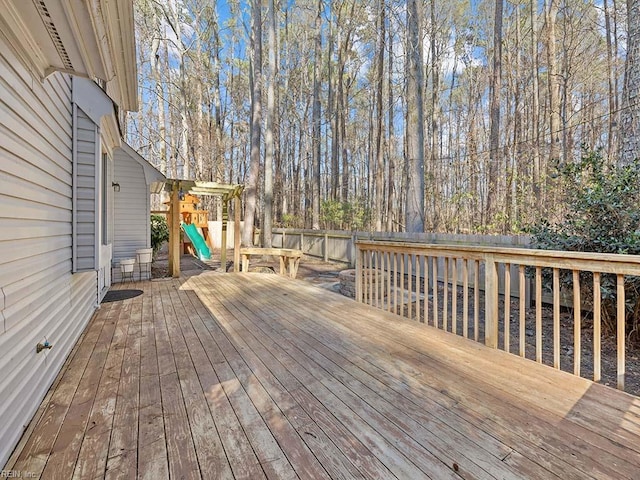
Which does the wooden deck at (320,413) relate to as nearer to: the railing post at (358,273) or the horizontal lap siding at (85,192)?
the horizontal lap siding at (85,192)

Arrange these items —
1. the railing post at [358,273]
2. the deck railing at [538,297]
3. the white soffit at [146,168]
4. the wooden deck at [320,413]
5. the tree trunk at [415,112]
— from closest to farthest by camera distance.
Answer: the wooden deck at [320,413], the deck railing at [538,297], the railing post at [358,273], the white soffit at [146,168], the tree trunk at [415,112]

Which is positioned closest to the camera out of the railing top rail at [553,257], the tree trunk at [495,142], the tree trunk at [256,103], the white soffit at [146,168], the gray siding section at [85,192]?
the railing top rail at [553,257]

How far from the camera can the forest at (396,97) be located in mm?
8469

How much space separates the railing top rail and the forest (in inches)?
87.4

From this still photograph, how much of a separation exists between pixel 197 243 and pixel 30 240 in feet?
29.5

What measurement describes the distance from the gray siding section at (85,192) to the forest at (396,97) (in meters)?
5.34

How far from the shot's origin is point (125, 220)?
6355 mm

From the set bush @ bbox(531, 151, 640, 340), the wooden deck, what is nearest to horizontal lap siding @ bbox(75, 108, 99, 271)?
the wooden deck

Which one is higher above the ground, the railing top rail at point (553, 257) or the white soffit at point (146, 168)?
the white soffit at point (146, 168)

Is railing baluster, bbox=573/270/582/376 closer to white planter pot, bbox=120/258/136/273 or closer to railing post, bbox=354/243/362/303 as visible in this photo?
railing post, bbox=354/243/362/303

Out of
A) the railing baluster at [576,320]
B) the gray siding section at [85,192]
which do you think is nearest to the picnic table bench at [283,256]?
the gray siding section at [85,192]

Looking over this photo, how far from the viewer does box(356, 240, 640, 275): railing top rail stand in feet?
6.35

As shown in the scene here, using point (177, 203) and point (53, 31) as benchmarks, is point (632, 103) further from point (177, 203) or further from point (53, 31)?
point (177, 203)

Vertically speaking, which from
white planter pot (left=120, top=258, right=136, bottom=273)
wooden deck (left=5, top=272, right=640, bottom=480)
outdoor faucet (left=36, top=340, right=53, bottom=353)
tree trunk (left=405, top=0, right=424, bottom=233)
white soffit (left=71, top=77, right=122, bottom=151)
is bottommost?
wooden deck (left=5, top=272, right=640, bottom=480)
